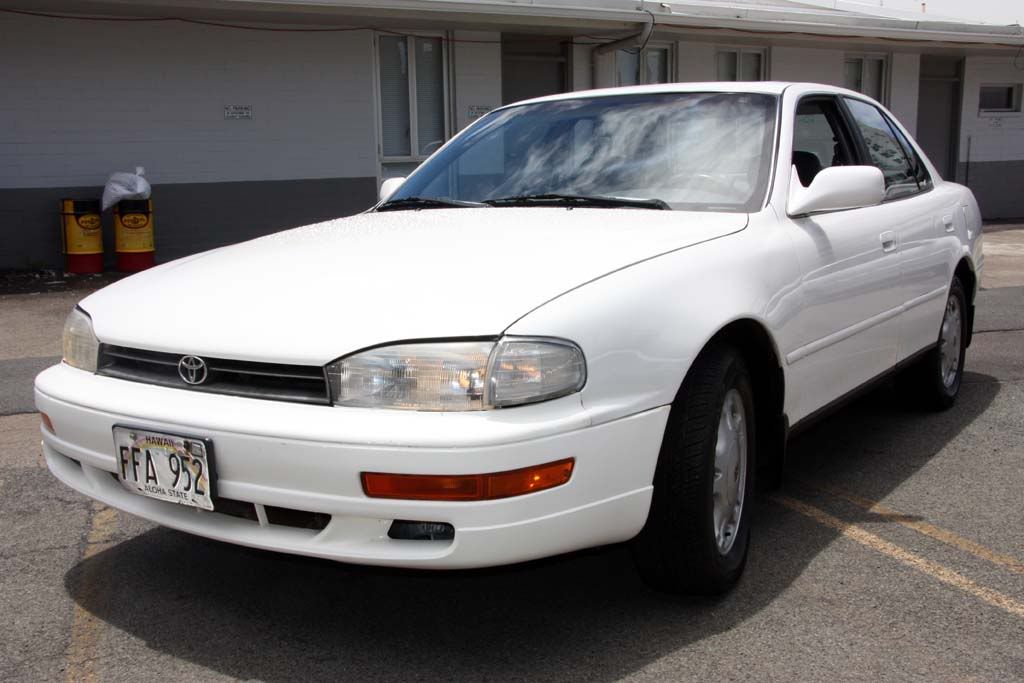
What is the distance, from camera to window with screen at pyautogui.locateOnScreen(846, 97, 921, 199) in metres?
4.65

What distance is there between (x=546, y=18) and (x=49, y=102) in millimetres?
5613

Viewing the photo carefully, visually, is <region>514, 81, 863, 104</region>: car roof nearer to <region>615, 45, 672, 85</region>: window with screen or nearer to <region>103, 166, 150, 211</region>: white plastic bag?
<region>103, 166, 150, 211</region>: white plastic bag

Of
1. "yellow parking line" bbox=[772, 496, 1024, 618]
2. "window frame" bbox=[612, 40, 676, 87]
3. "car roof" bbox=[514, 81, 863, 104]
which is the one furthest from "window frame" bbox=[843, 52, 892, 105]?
"yellow parking line" bbox=[772, 496, 1024, 618]

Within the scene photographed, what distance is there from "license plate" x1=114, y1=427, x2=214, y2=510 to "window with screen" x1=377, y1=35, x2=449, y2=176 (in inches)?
409

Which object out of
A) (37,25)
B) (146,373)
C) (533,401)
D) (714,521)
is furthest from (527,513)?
(37,25)

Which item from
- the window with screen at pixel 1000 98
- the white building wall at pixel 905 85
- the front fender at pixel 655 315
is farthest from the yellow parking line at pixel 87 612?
the window with screen at pixel 1000 98

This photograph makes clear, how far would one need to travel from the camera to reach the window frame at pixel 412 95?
12.8 meters

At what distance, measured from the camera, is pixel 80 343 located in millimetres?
3133

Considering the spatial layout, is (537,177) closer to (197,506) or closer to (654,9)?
(197,506)

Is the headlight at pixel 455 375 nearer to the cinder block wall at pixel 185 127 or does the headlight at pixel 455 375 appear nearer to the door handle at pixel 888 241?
the door handle at pixel 888 241

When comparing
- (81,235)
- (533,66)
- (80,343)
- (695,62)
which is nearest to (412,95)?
(533,66)

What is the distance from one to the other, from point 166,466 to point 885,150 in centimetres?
356

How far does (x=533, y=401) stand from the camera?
2.54 metres

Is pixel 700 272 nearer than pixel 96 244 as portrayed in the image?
Yes
